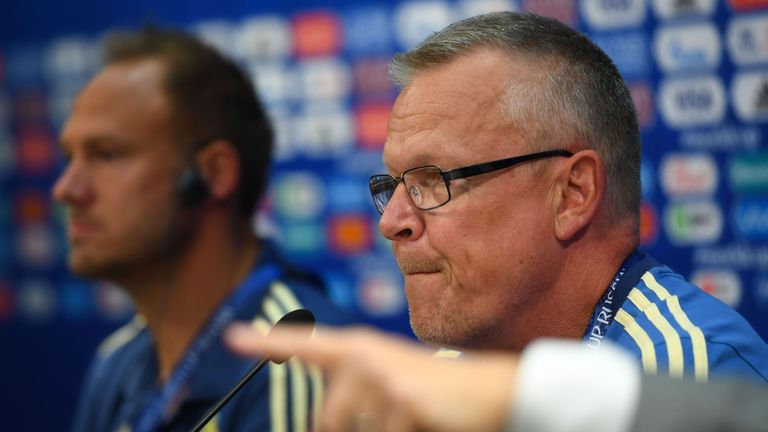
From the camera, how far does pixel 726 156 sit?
1.88 m

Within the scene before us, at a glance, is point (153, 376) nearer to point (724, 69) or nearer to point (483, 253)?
point (483, 253)

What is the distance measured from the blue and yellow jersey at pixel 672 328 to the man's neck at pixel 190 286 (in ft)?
3.21

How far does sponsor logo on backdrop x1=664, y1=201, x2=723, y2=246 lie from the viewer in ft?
6.26

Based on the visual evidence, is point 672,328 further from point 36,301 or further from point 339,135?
point 36,301

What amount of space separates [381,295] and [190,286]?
0.57 m

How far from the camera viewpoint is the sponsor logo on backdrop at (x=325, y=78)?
2.36 meters

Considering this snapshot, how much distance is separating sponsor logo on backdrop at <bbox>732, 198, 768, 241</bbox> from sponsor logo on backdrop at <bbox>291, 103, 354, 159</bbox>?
0.94m

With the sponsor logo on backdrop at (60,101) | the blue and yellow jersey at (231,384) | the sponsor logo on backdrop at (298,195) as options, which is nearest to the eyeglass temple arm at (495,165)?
the blue and yellow jersey at (231,384)

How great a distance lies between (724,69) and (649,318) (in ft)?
3.26

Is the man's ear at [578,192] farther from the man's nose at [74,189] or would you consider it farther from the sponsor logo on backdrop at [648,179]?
the man's nose at [74,189]

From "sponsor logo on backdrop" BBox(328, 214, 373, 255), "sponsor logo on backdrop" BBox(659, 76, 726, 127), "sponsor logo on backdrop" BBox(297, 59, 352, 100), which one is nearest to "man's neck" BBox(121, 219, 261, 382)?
"sponsor logo on backdrop" BBox(328, 214, 373, 255)

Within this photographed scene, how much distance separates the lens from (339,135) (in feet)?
7.77

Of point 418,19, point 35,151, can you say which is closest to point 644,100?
point 418,19

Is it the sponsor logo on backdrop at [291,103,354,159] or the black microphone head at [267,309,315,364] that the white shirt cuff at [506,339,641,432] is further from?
the sponsor logo on backdrop at [291,103,354,159]
